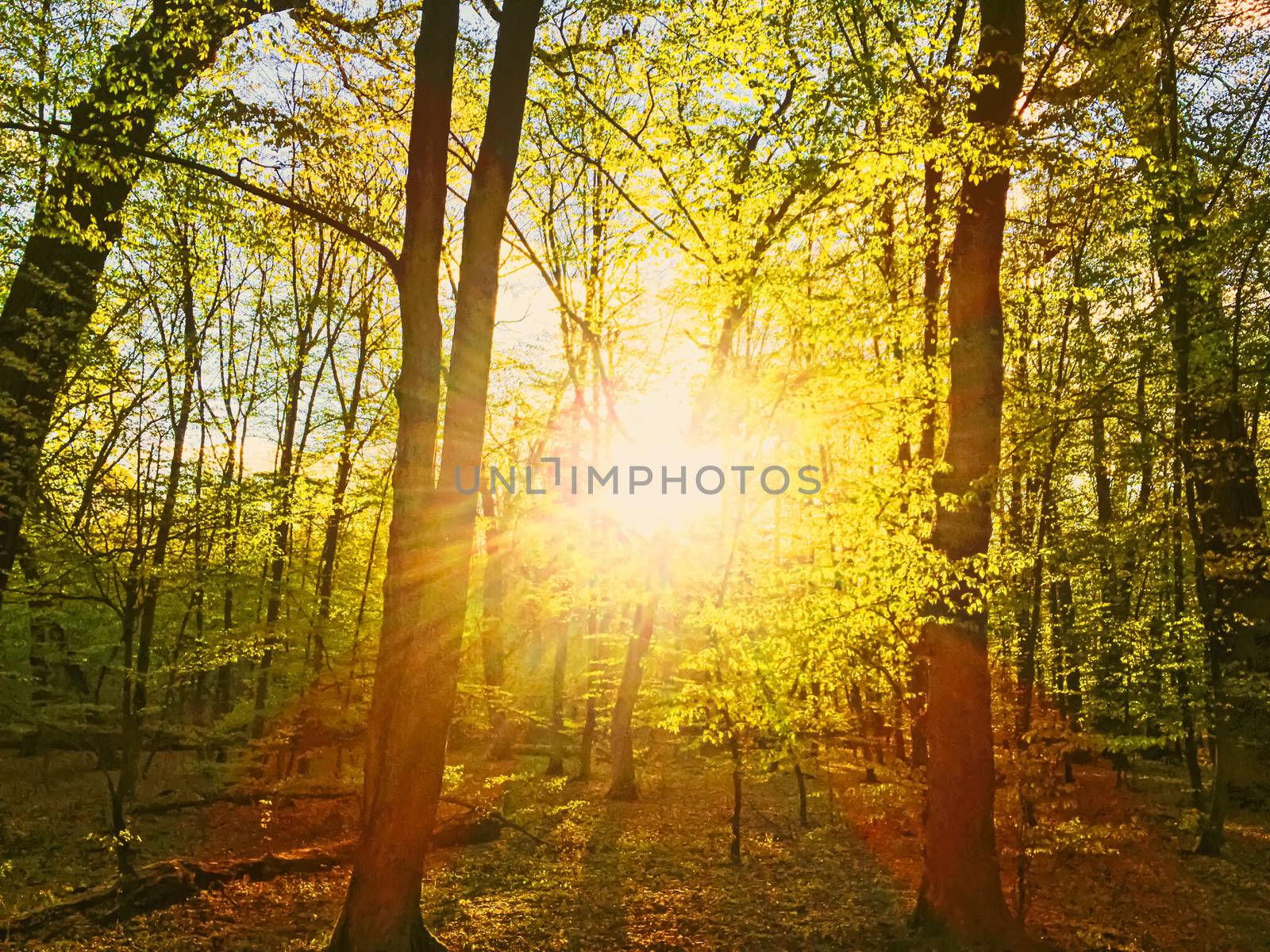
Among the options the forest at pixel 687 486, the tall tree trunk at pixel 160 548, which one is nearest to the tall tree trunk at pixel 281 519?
the forest at pixel 687 486

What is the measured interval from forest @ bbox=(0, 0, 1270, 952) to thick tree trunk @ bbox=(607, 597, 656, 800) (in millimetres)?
93

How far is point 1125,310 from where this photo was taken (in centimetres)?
1367

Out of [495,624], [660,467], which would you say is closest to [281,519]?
[495,624]

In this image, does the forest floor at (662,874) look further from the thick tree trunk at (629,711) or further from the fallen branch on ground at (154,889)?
the thick tree trunk at (629,711)

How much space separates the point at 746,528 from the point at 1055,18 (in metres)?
7.89

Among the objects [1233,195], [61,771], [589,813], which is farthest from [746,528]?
[61,771]

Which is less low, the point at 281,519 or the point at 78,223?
the point at 78,223

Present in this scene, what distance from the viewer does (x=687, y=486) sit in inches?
522

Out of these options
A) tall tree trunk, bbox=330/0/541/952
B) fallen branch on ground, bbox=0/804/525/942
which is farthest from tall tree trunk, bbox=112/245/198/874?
tall tree trunk, bbox=330/0/541/952

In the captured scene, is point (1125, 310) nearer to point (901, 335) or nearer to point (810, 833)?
point (901, 335)

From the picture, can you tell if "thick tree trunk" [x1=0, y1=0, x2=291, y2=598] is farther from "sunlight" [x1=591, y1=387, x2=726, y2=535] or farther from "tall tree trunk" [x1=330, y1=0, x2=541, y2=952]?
"sunlight" [x1=591, y1=387, x2=726, y2=535]

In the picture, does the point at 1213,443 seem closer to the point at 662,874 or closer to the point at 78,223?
the point at 662,874

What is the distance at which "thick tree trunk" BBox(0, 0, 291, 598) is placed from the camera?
21.8ft

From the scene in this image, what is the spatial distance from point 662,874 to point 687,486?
6.36 meters
